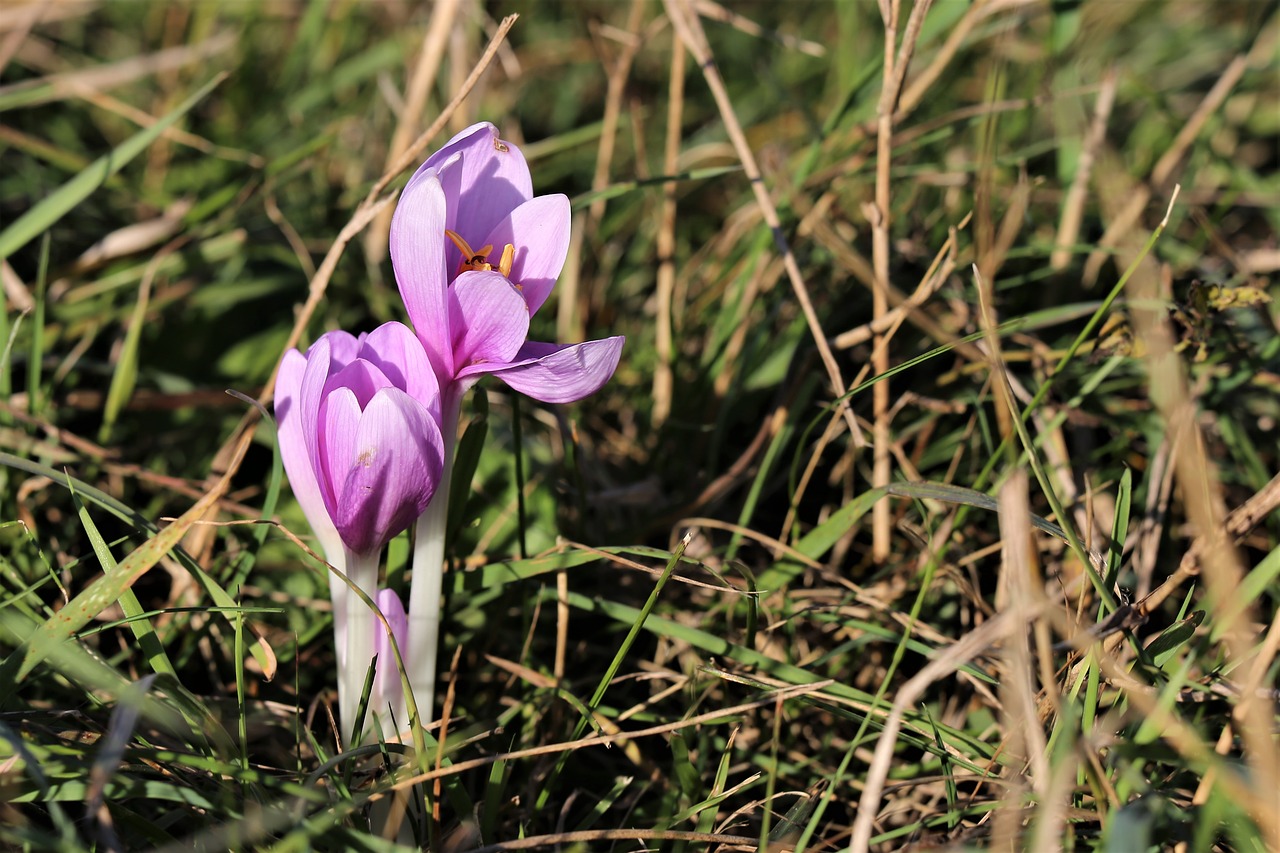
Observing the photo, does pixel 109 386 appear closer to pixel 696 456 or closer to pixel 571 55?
pixel 696 456

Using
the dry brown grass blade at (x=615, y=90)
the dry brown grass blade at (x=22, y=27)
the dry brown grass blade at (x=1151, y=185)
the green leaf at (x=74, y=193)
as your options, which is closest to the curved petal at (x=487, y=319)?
the dry brown grass blade at (x=615, y=90)

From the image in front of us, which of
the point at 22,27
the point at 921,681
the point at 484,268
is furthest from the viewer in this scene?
the point at 22,27

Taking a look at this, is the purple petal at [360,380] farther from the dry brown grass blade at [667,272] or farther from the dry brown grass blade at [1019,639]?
the dry brown grass blade at [667,272]

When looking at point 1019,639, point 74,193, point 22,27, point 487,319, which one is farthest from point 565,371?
point 22,27

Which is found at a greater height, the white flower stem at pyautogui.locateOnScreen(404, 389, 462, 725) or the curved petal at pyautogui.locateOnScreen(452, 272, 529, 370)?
the curved petal at pyautogui.locateOnScreen(452, 272, 529, 370)

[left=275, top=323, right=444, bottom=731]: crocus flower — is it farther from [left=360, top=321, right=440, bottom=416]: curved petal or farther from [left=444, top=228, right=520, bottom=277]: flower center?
[left=444, top=228, right=520, bottom=277]: flower center

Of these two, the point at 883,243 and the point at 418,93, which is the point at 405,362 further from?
the point at 418,93

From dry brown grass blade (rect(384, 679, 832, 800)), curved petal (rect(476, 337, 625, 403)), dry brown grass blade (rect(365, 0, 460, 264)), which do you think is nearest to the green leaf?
dry brown grass blade (rect(365, 0, 460, 264))
